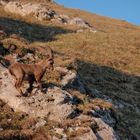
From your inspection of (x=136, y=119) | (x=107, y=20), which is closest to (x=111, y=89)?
(x=136, y=119)

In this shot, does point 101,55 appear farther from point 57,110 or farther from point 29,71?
point 57,110

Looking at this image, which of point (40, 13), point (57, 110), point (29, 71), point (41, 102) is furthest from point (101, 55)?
point (57, 110)

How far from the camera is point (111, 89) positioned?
35.4 metres

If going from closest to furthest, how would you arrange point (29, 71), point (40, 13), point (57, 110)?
point (57, 110) < point (29, 71) < point (40, 13)

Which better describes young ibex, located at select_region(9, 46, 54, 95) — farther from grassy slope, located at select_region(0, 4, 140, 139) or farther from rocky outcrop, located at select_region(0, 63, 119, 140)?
grassy slope, located at select_region(0, 4, 140, 139)

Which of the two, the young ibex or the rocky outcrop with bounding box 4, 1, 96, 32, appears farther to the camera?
the rocky outcrop with bounding box 4, 1, 96, 32

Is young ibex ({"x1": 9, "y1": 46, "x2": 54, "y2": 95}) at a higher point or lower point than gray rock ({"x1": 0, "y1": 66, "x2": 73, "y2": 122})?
higher

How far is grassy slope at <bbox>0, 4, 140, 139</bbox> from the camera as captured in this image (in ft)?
109

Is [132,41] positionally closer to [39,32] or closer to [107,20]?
[39,32]

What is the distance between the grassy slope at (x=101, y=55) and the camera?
3309 centimetres

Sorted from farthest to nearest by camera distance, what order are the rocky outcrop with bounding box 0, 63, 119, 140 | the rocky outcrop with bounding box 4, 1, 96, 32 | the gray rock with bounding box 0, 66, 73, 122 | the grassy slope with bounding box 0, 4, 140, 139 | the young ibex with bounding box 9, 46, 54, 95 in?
the rocky outcrop with bounding box 4, 1, 96, 32 < the grassy slope with bounding box 0, 4, 140, 139 < the young ibex with bounding box 9, 46, 54, 95 < the gray rock with bounding box 0, 66, 73, 122 < the rocky outcrop with bounding box 0, 63, 119, 140

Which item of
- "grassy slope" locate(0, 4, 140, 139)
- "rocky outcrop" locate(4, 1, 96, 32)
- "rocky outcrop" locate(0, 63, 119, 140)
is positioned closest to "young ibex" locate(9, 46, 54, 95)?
"rocky outcrop" locate(0, 63, 119, 140)

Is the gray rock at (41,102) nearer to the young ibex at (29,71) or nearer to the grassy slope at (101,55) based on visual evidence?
the young ibex at (29,71)

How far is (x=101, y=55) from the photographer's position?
47750 mm
